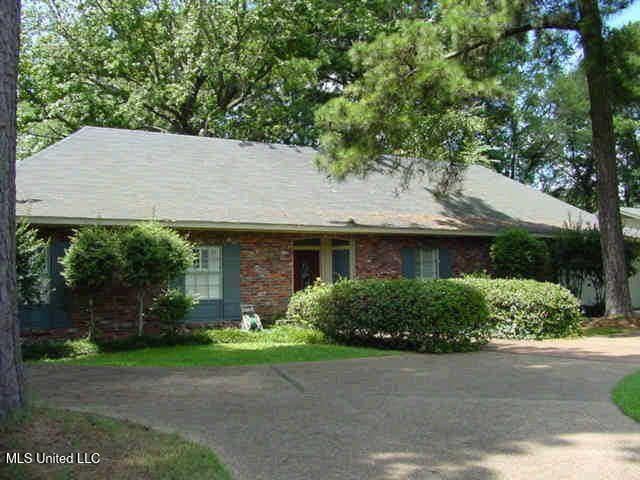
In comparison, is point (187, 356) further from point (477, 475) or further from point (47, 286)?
point (477, 475)

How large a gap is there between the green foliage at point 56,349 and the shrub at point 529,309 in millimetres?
7446

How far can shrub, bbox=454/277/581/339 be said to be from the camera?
41.2 feet

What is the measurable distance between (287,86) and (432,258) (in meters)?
11.2

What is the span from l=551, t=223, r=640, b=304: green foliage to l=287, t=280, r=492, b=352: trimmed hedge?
6.79 meters

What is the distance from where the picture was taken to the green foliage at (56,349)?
10164 millimetres

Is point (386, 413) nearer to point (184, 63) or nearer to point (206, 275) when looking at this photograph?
point (206, 275)

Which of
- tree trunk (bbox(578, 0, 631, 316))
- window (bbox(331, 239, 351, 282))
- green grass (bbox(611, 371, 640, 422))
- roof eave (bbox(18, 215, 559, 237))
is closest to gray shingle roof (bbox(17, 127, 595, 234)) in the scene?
roof eave (bbox(18, 215, 559, 237))

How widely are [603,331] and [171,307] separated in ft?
31.6

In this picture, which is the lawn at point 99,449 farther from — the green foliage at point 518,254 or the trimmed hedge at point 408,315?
the green foliage at point 518,254

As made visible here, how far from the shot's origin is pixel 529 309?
1256cm

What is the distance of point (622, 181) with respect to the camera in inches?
1531

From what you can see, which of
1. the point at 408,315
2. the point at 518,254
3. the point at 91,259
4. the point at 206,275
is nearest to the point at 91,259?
the point at 91,259

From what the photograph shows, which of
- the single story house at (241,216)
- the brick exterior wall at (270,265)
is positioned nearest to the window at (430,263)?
the single story house at (241,216)

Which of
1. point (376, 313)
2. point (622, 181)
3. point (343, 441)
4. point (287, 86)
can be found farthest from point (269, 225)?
point (622, 181)
